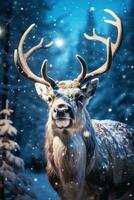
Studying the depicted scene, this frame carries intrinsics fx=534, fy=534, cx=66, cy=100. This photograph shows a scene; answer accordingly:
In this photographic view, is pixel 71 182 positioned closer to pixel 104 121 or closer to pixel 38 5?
pixel 104 121

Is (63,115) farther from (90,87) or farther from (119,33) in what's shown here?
(119,33)

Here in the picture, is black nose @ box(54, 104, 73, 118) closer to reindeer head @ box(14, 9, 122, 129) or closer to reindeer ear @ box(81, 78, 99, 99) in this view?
reindeer head @ box(14, 9, 122, 129)

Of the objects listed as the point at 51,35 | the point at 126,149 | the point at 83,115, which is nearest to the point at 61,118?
the point at 83,115

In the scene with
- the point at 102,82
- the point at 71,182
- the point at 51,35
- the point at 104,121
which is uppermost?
the point at 51,35

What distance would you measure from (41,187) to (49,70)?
2.74 feet

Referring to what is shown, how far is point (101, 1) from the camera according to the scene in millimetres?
3857

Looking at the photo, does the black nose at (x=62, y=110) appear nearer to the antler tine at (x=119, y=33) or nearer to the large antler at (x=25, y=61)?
the large antler at (x=25, y=61)

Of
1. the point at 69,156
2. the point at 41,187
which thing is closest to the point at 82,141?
the point at 69,156

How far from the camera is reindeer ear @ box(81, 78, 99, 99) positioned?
3391mm

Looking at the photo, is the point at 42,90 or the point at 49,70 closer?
the point at 42,90

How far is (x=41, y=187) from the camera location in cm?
375

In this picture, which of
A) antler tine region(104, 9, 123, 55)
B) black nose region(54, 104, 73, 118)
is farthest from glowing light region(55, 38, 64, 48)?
black nose region(54, 104, 73, 118)

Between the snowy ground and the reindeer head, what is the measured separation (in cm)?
60

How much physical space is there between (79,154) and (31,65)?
85 centimetres
